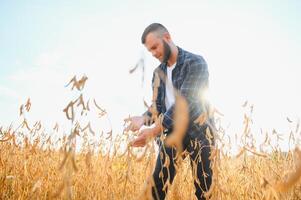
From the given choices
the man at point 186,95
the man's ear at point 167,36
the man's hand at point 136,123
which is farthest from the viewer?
the man's ear at point 167,36

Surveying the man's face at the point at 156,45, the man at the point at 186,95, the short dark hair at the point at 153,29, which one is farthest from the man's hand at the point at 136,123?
the short dark hair at the point at 153,29

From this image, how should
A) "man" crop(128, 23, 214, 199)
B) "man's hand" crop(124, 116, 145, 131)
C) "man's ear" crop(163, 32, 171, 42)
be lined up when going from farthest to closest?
"man's ear" crop(163, 32, 171, 42), "man" crop(128, 23, 214, 199), "man's hand" crop(124, 116, 145, 131)

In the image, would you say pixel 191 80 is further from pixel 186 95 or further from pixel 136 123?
pixel 136 123

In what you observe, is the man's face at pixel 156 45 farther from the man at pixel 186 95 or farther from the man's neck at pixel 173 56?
the man's neck at pixel 173 56

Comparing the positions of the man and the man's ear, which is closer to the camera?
the man

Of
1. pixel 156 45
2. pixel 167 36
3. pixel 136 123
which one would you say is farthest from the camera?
pixel 167 36

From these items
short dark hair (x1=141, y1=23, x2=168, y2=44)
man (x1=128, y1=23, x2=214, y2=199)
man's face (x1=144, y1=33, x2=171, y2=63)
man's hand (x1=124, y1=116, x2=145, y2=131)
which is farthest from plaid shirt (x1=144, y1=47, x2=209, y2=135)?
man's hand (x1=124, y1=116, x2=145, y2=131)

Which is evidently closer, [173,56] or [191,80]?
[191,80]

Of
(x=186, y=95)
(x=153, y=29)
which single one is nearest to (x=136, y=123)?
(x=186, y=95)

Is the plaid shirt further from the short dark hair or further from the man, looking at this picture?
the short dark hair

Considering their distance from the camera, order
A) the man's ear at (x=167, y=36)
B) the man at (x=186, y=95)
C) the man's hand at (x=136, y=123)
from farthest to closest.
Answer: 1. the man's ear at (x=167, y=36)
2. the man at (x=186, y=95)
3. the man's hand at (x=136, y=123)

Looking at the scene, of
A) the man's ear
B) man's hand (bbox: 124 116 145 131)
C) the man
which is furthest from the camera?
the man's ear

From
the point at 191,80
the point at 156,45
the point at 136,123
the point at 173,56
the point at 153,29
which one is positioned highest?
the point at 153,29

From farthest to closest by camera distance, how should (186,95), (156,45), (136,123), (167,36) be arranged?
(167,36) < (156,45) < (186,95) < (136,123)
